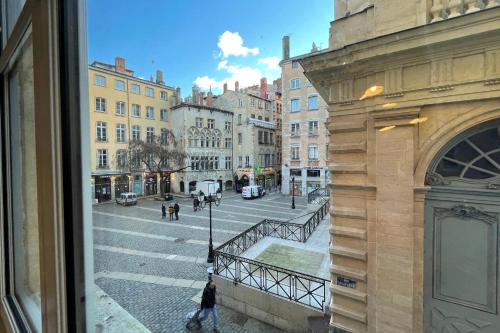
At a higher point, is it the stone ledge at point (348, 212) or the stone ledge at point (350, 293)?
the stone ledge at point (348, 212)

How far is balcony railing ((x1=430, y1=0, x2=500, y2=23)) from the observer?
1365mm

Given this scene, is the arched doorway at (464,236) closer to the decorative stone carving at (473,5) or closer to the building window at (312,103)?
the decorative stone carving at (473,5)

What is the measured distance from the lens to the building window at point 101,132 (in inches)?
41.1

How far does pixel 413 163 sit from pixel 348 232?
25.9 inches

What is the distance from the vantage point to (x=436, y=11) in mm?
1514

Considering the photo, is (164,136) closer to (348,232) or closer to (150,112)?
(150,112)

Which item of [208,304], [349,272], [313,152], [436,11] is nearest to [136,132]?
[313,152]

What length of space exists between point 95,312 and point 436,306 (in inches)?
69.0

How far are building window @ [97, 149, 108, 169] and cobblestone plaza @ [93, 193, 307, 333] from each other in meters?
0.18

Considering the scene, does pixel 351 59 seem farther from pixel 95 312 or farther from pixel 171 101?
pixel 95 312

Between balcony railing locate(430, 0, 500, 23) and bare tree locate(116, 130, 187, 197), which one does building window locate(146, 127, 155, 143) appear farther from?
balcony railing locate(430, 0, 500, 23)

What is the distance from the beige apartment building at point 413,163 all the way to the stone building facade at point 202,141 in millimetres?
1067

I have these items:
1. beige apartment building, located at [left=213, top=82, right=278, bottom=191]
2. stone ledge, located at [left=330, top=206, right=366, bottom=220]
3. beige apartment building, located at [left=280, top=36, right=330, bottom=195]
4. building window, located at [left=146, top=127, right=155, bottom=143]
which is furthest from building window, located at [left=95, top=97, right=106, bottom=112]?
beige apartment building, located at [left=213, top=82, right=278, bottom=191]

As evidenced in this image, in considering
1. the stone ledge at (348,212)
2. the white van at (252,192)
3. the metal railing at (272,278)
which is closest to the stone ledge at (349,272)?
the stone ledge at (348,212)
